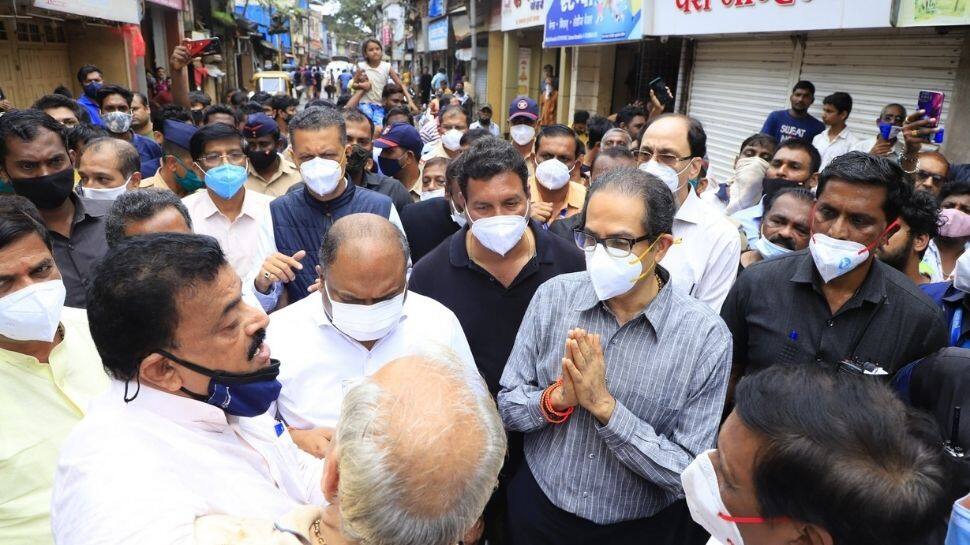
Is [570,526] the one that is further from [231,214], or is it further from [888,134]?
[888,134]

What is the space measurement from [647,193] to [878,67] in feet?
19.7

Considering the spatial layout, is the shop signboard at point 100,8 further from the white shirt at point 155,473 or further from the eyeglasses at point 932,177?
the eyeglasses at point 932,177

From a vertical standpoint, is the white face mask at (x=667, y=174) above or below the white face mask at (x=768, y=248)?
above

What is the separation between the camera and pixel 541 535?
2172 millimetres

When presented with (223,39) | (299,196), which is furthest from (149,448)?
(223,39)

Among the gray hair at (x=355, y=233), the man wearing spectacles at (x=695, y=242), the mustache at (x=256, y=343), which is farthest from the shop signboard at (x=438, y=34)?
the mustache at (x=256, y=343)

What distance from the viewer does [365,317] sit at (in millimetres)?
2170

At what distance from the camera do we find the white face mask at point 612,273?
2.05 m

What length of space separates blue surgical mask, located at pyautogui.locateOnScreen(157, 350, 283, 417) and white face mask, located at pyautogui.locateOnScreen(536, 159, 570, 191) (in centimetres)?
293

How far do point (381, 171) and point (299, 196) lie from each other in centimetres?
216

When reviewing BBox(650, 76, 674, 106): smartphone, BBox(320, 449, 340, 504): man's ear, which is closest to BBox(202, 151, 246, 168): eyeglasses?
BBox(320, 449, 340, 504): man's ear

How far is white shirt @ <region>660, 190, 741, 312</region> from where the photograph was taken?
3008 mm

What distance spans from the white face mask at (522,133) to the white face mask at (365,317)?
4.29 meters

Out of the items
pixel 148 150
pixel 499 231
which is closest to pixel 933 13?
pixel 499 231
